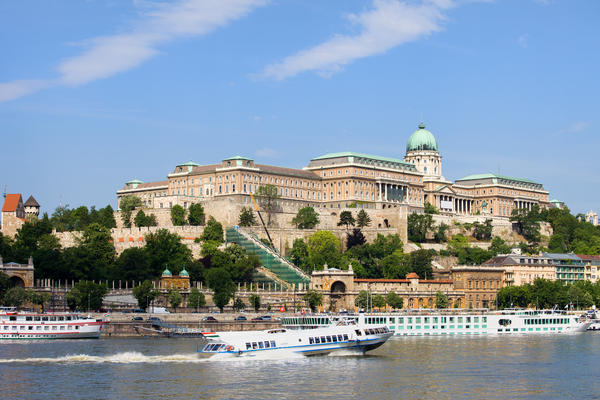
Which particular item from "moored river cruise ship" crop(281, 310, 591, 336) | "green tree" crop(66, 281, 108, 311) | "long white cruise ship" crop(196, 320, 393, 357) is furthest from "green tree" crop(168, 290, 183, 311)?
"long white cruise ship" crop(196, 320, 393, 357)

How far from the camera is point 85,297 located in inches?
3920

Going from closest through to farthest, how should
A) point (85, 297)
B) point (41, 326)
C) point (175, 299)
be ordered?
point (41, 326) → point (85, 297) → point (175, 299)

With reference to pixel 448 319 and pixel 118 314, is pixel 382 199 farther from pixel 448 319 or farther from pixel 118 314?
pixel 118 314

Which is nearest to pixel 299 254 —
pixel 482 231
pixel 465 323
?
pixel 465 323

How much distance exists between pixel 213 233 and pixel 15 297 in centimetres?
4414

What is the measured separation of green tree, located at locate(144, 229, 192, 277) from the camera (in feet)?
402

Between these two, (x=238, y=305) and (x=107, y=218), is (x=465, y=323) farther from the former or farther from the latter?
(x=107, y=218)

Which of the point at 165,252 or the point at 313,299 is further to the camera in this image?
the point at 165,252

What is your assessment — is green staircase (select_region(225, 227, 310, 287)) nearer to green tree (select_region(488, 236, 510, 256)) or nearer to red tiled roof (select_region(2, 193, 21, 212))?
green tree (select_region(488, 236, 510, 256))

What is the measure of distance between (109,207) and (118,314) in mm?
63313

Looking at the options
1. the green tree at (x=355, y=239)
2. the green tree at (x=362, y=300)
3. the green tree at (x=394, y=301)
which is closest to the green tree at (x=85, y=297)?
the green tree at (x=362, y=300)

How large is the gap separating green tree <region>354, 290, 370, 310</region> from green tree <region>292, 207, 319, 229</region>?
3481 cm

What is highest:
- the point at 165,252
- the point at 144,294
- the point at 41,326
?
the point at 165,252

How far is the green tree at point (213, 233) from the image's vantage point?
138m
